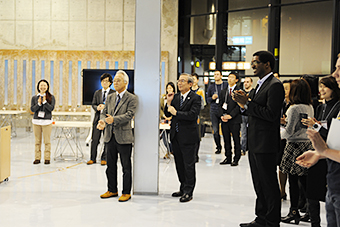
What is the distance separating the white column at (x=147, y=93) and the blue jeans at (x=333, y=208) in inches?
116

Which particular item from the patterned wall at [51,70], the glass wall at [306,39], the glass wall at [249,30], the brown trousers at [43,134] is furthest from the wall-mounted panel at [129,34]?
the brown trousers at [43,134]

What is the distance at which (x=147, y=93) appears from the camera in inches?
200

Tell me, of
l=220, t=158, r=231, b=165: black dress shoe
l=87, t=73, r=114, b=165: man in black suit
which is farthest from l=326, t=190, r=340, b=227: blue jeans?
l=87, t=73, r=114, b=165: man in black suit

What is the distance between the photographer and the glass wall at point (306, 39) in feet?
32.6

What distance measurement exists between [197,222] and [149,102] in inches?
69.2

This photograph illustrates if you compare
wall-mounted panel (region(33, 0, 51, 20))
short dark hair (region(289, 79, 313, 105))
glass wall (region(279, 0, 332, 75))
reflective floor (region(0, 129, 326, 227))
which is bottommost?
reflective floor (region(0, 129, 326, 227))

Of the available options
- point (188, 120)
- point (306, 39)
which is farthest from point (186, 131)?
point (306, 39)

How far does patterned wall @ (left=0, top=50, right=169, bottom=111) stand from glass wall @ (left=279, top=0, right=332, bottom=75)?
509 cm

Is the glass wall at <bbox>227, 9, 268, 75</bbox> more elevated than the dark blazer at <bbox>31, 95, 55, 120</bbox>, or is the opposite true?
the glass wall at <bbox>227, 9, 268, 75</bbox>

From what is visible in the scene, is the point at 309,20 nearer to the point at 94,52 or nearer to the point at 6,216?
the point at 94,52

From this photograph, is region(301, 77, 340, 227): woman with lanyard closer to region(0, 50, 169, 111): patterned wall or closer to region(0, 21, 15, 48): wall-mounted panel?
region(0, 50, 169, 111): patterned wall

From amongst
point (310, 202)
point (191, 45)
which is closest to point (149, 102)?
point (310, 202)

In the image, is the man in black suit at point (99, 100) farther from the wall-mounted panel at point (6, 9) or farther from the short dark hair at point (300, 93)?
the wall-mounted panel at point (6, 9)

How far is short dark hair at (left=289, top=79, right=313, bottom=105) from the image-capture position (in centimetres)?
401
